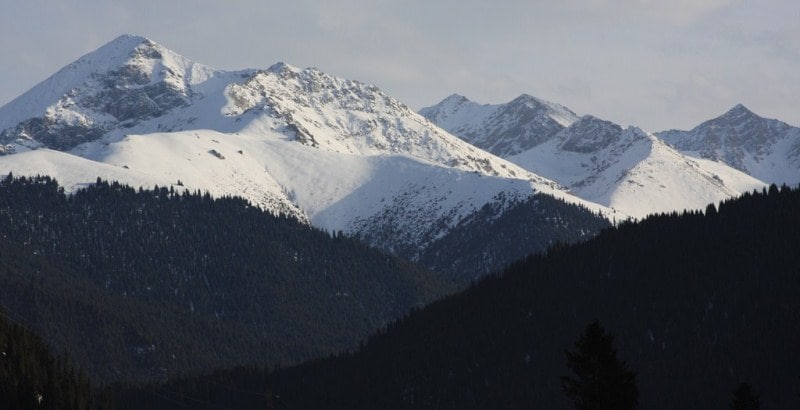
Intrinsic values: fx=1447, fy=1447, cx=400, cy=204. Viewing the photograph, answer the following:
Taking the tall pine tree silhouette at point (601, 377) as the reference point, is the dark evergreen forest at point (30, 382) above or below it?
above

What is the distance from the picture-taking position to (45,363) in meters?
190

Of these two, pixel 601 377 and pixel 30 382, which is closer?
pixel 601 377

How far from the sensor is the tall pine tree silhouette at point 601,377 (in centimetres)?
7731

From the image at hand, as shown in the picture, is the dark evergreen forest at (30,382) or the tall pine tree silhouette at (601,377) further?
the dark evergreen forest at (30,382)

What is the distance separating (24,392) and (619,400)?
12276cm

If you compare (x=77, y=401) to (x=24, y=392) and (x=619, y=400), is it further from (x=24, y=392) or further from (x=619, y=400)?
(x=619, y=400)

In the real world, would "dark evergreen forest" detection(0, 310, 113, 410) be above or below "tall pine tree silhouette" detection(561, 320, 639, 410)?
above

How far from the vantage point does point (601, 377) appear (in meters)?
78.1

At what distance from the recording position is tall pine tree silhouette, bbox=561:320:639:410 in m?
77.3

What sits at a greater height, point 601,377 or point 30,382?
point 30,382

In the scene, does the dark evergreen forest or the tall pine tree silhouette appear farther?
the dark evergreen forest

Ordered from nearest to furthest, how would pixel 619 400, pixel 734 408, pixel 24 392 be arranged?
pixel 619 400 → pixel 734 408 → pixel 24 392

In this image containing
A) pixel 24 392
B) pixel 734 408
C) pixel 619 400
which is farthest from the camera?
pixel 24 392

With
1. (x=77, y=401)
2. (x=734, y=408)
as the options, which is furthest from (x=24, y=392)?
(x=734, y=408)
